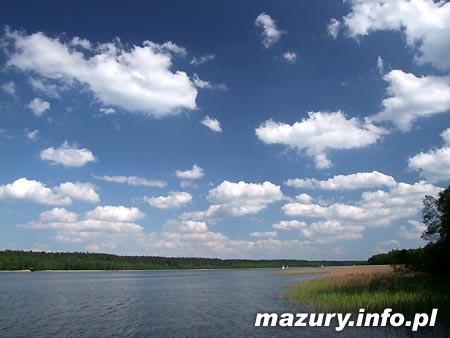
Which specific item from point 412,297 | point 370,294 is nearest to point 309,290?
point 370,294

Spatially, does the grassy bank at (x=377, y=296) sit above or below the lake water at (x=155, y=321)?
above

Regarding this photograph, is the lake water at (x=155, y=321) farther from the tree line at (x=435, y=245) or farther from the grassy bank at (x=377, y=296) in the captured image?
the tree line at (x=435, y=245)

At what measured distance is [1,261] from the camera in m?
194

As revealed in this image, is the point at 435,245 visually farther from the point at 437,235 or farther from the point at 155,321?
the point at 155,321

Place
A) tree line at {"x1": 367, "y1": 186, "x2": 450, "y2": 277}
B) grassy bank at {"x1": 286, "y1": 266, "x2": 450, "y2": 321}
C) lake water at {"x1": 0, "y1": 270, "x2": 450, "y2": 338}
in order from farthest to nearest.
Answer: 1. tree line at {"x1": 367, "y1": 186, "x2": 450, "y2": 277}
2. grassy bank at {"x1": 286, "y1": 266, "x2": 450, "y2": 321}
3. lake water at {"x1": 0, "y1": 270, "x2": 450, "y2": 338}

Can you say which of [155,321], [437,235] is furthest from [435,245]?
[155,321]

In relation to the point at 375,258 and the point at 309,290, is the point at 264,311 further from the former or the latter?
the point at 375,258

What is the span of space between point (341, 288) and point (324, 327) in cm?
1546

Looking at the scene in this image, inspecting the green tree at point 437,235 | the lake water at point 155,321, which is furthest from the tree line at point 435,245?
the lake water at point 155,321

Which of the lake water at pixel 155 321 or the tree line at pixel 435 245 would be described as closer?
the lake water at pixel 155 321

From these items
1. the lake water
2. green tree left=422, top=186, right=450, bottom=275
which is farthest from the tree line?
the lake water

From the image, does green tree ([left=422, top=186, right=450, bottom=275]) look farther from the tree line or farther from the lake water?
the lake water

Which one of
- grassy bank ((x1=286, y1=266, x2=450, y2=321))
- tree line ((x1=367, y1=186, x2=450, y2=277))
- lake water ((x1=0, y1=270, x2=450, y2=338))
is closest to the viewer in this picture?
lake water ((x1=0, y1=270, x2=450, y2=338))

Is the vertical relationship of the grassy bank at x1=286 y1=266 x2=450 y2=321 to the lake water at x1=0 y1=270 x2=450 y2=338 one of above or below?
above
